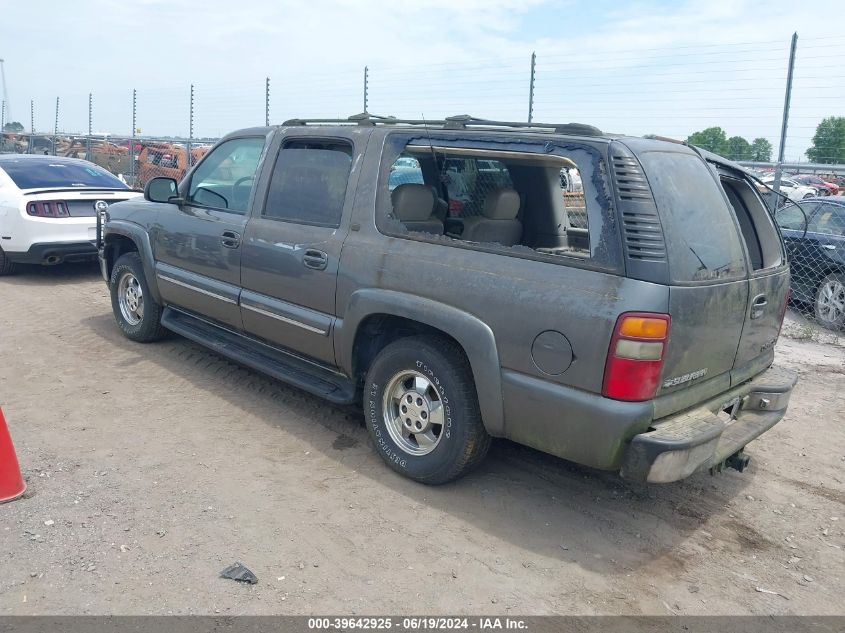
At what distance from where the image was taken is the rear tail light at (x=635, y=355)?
3148 mm

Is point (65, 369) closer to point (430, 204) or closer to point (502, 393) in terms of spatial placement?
point (430, 204)

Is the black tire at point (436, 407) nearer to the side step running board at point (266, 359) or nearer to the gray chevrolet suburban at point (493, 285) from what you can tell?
the gray chevrolet suburban at point (493, 285)

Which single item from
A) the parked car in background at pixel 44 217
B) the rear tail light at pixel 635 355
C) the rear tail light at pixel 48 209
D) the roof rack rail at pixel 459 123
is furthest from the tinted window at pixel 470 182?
the rear tail light at pixel 48 209

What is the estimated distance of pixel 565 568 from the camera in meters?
3.37

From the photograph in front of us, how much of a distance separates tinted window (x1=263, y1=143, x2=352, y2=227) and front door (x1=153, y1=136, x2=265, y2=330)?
0.30 meters

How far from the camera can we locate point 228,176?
212 inches

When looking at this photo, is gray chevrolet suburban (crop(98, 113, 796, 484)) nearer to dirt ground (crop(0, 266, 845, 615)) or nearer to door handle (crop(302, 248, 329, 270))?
door handle (crop(302, 248, 329, 270))

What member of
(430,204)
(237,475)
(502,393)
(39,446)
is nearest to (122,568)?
(237,475)

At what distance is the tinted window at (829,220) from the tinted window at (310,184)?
21.2 ft

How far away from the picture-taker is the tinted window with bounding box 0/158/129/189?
8891mm

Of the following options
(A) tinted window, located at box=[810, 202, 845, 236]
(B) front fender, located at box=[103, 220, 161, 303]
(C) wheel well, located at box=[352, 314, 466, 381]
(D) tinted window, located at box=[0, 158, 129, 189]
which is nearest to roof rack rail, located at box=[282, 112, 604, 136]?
(C) wheel well, located at box=[352, 314, 466, 381]

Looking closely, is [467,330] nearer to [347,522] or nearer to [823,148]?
[347,522]

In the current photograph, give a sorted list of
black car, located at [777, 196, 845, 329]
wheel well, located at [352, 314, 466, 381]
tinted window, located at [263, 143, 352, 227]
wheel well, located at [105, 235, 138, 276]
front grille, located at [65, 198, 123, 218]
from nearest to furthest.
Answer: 1. wheel well, located at [352, 314, 466, 381]
2. tinted window, located at [263, 143, 352, 227]
3. wheel well, located at [105, 235, 138, 276]
4. black car, located at [777, 196, 845, 329]
5. front grille, located at [65, 198, 123, 218]

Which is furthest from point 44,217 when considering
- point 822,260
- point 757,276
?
point 822,260
